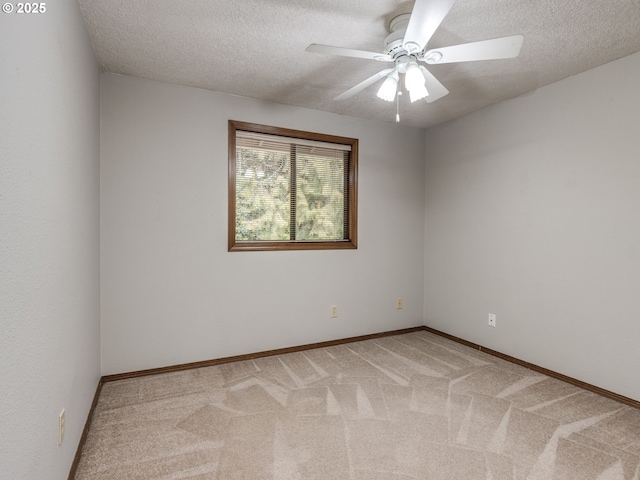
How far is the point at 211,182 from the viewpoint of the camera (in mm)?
3066

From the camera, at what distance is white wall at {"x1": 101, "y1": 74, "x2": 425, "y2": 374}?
8.96ft

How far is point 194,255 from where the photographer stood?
3002 mm

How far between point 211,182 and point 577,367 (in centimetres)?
342

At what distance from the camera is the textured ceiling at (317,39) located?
6.29ft

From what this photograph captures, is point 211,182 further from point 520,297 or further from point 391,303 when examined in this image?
point 520,297

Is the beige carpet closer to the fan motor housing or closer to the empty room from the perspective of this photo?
the empty room

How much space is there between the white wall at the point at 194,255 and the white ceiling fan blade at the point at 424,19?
1.86 m

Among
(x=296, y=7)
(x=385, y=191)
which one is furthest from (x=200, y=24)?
(x=385, y=191)

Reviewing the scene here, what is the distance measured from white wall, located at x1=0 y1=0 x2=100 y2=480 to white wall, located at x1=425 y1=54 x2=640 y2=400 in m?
3.39

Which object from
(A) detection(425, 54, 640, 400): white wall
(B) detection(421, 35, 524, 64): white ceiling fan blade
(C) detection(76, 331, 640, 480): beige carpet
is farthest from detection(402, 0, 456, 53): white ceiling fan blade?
(C) detection(76, 331, 640, 480): beige carpet

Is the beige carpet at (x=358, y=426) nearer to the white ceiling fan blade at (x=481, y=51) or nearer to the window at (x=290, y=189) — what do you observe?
the window at (x=290, y=189)

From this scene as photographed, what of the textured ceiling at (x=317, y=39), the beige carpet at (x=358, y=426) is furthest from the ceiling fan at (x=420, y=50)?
the beige carpet at (x=358, y=426)

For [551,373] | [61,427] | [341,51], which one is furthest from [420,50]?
[551,373]

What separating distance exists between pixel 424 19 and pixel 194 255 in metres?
2.44
